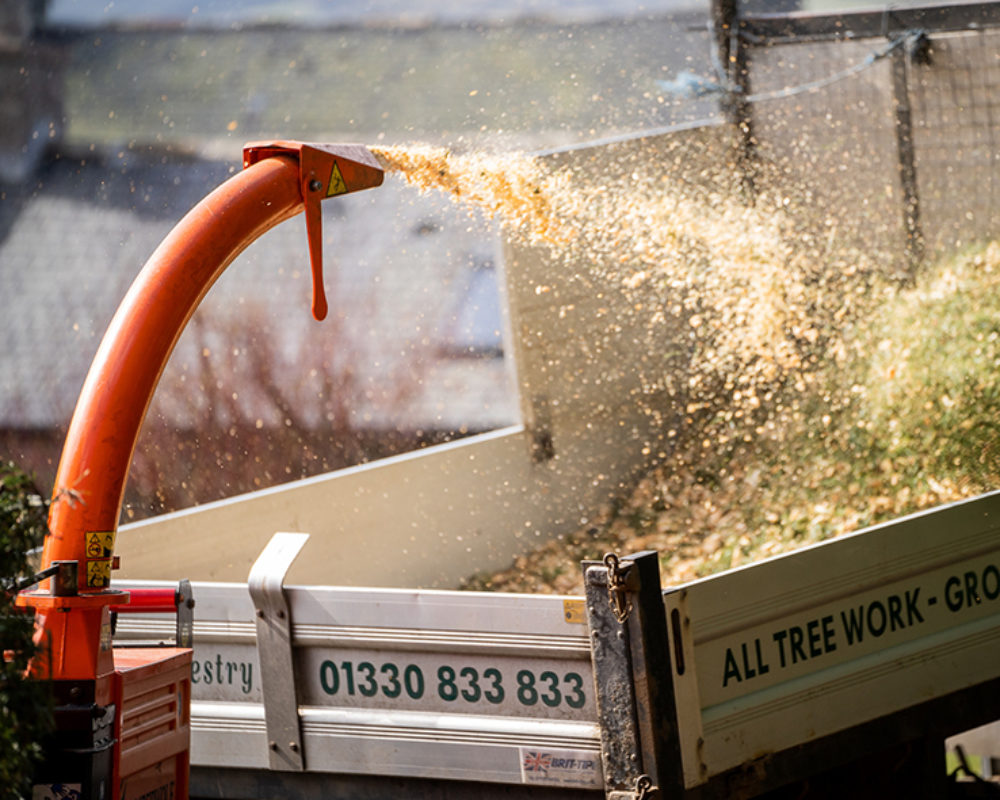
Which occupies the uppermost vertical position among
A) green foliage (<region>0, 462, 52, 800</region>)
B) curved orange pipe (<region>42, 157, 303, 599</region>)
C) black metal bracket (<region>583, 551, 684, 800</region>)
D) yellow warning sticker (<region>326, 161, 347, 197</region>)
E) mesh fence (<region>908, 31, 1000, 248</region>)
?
mesh fence (<region>908, 31, 1000, 248</region>)

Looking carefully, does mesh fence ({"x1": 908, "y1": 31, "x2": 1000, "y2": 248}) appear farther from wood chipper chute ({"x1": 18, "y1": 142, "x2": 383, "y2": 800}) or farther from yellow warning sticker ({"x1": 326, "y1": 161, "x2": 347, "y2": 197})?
wood chipper chute ({"x1": 18, "y1": 142, "x2": 383, "y2": 800})

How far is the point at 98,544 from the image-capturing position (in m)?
2.04

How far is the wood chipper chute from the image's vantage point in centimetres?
201

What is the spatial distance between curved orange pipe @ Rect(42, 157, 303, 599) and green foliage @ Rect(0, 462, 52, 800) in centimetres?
11

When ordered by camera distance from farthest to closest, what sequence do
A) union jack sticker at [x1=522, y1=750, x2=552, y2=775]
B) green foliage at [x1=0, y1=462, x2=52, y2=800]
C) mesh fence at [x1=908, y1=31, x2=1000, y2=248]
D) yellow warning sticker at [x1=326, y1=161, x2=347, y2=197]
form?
mesh fence at [x1=908, y1=31, x2=1000, y2=248], yellow warning sticker at [x1=326, y1=161, x2=347, y2=197], union jack sticker at [x1=522, y1=750, x2=552, y2=775], green foliage at [x1=0, y1=462, x2=52, y2=800]

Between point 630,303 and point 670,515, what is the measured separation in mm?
1357

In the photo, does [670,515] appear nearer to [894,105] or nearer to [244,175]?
[894,105]

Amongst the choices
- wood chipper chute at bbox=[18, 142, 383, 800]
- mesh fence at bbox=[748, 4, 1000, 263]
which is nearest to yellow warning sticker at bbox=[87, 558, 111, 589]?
wood chipper chute at bbox=[18, 142, 383, 800]

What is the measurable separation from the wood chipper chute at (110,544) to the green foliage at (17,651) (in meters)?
0.06

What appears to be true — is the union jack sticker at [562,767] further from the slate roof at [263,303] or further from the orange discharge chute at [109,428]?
the slate roof at [263,303]

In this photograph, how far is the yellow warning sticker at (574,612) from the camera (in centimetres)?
233

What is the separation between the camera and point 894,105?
287 inches

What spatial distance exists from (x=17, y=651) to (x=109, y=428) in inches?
17.4

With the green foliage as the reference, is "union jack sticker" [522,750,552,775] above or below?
below
